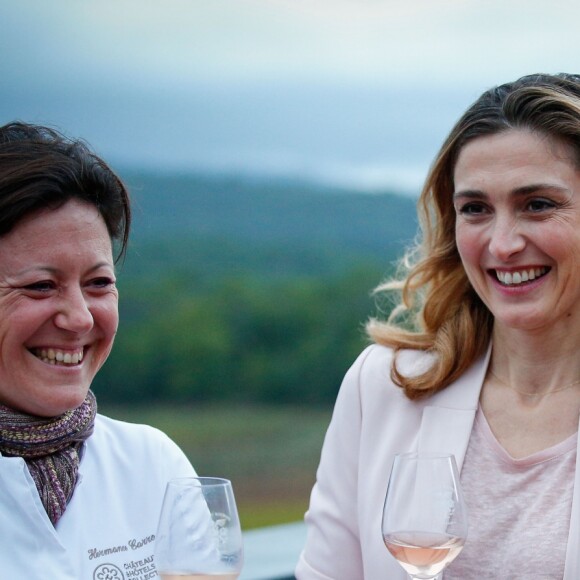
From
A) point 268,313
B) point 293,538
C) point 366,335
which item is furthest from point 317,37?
point 366,335

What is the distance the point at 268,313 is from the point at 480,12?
4302 millimetres

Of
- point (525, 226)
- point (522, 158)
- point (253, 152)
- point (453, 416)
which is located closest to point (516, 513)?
point (453, 416)

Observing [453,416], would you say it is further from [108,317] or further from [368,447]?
[108,317]

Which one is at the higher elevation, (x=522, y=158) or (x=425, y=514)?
(x=522, y=158)

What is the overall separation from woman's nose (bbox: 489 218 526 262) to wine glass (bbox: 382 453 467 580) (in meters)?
0.69

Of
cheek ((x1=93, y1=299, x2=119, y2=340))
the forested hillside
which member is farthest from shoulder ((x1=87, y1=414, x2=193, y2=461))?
the forested hillside

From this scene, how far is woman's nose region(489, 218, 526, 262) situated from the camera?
201cm

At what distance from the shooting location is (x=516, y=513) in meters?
1.96

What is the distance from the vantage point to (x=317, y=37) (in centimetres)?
1390

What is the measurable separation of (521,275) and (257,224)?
9119 mm

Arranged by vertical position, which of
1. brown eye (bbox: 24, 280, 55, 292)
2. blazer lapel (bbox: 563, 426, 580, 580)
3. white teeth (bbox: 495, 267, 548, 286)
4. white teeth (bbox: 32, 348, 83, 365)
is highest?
white teeth (bbox: 495, 267, 548, 286)

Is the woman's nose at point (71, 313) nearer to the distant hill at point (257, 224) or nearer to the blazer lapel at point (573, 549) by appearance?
the blazer lapel at point (573, 549)

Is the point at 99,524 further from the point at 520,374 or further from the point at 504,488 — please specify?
the point at 520,374

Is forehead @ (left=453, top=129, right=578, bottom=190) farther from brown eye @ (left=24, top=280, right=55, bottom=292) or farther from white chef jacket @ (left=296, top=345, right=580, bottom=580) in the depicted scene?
brown eye @ (left=24, top=280, right=55, bottom=292)
